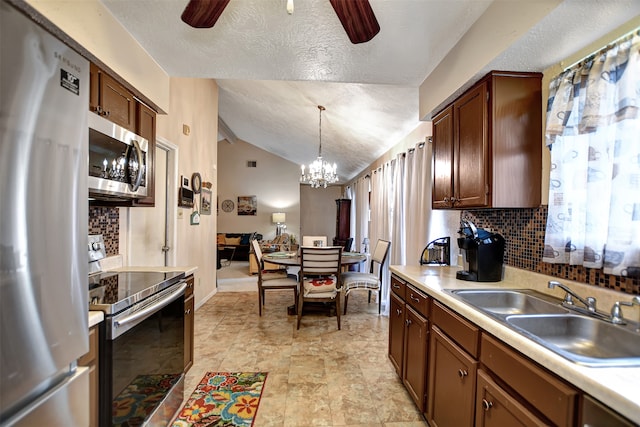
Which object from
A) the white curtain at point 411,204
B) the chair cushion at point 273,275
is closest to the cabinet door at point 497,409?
the white curtain at point 411,204

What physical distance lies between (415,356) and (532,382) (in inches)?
43.5

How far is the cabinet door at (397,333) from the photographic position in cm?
228

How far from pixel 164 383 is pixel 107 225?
1265 mm

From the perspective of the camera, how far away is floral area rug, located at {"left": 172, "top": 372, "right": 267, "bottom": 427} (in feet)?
6.31

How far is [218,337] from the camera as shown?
3256mm

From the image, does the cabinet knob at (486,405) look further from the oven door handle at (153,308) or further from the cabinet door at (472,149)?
the oven door handle at (153,308)

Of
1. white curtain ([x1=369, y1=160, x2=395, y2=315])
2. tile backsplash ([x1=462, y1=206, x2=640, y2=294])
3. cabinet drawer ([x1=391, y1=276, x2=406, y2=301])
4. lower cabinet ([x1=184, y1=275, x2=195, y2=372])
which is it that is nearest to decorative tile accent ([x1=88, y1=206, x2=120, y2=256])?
lower cabinet ([x1=184, y1=275, x2=195, y2=372])

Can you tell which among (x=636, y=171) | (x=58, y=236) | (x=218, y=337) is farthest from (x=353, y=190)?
(x=58, y=236)

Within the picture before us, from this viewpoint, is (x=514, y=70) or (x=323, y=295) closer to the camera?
(x=514, y=70)

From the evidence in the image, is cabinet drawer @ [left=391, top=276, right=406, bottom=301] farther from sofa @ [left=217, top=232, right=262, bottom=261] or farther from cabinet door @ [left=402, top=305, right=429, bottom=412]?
sofa @ [left=217, top=232, right=262, bottom=261]

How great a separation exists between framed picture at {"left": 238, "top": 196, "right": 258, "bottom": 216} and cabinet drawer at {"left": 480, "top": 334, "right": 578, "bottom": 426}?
27.5 ft

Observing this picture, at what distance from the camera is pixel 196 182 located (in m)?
4.28

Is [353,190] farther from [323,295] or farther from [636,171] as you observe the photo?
[636,171]

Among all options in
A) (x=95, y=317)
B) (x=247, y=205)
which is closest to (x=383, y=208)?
(x=95, y=317)
